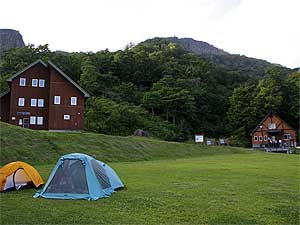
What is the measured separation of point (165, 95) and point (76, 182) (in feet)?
205

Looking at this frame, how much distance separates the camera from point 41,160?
25891 mm

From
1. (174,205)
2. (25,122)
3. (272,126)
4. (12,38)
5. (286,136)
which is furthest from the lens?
(12,38)

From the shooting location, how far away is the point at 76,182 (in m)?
10.9

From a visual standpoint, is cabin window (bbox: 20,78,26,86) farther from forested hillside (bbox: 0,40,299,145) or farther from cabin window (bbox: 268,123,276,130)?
cabin window (bbox: 268,123,276,130)

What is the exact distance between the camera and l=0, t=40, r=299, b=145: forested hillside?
62.3 metres

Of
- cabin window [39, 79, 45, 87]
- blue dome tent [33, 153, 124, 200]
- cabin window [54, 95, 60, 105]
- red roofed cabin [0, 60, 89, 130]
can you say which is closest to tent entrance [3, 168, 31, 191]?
blue dome tent [33, 153, 124, 200]

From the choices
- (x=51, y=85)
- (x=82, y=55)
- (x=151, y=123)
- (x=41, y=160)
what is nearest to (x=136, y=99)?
(x=151, y=123)

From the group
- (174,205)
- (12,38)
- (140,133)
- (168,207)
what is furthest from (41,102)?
(12,38)

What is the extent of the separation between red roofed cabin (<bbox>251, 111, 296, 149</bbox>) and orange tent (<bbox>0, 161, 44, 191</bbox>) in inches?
2456

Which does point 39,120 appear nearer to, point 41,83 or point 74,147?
point 41,83

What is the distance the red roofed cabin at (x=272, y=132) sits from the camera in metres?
71.0

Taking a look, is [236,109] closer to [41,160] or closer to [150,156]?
[150,156]

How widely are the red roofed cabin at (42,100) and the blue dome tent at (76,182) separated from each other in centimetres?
3613

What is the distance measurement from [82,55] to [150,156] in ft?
197
